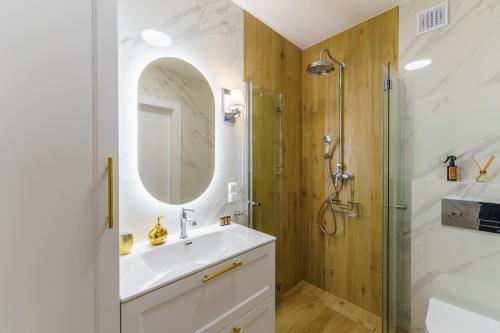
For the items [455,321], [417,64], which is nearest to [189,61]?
[417,64]

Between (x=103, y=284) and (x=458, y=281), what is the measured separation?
2.04 metres

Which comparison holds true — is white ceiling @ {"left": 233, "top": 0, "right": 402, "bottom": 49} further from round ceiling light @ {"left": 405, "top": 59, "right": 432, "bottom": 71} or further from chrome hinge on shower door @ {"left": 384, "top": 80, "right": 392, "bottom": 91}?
chrome hinge on shower door @ {"left": 384, "top": 80, "right": 392, "bottom": 91}

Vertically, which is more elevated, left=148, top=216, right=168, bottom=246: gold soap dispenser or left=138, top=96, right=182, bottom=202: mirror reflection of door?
left=138, top=96, right=182, bottom=202: mirror reflection of door

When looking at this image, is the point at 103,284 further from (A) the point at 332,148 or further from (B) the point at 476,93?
(B) the point at 476,93

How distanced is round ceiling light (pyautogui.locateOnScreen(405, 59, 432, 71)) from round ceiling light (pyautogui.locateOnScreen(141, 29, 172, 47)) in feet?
5.77

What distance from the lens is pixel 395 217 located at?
151 centimetres

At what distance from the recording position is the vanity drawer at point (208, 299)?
78 cm

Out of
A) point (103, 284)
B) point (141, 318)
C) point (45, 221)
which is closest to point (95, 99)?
point (45, 221)

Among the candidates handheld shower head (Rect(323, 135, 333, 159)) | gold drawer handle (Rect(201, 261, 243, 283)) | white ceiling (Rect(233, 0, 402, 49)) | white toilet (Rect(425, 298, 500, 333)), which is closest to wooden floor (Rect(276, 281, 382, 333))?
white toilet (Rect(425, 298, 500, 333))

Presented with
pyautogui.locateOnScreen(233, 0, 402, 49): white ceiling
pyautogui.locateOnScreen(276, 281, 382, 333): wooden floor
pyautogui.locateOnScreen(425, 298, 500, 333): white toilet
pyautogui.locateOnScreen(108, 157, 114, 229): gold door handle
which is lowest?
pyautogui.locateOnScreen(276, 281, 382, 333): wooden floor

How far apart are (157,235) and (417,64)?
7.11ft

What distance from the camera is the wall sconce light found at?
160 centimetres

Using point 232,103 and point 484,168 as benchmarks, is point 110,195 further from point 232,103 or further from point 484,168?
point 484,168

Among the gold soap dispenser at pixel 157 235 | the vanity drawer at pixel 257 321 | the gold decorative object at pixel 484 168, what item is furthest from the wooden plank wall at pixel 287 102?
the gold decorative object at pixel 484 168
